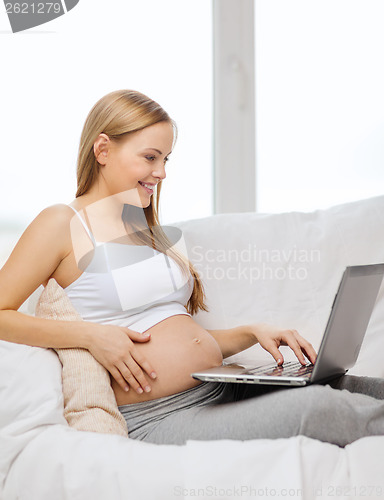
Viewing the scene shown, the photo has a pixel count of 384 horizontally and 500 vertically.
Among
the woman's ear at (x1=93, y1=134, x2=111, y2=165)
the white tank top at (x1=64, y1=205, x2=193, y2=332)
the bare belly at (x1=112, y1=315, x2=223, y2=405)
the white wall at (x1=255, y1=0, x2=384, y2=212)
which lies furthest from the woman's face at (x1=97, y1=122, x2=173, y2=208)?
the white wall at (x1=255, y1=0, x2=384, y2=212)

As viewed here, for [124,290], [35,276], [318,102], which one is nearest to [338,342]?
[124,290]

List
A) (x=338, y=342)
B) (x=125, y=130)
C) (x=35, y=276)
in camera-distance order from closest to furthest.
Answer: (x=338, y=342) → (x=35, y=276) → (x=125, y=130)

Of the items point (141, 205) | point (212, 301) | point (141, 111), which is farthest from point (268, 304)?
point (141, 111)

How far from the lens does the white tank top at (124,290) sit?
1119 mm

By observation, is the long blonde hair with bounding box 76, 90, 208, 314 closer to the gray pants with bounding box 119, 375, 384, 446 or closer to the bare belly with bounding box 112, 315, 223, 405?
the bare belly with bounding box 112, 315, 223, 405

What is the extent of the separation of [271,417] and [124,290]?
1.34 feet

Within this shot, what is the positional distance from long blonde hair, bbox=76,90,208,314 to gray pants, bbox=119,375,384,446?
36 cm

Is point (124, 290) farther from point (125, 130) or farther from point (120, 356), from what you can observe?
point (125, 130)

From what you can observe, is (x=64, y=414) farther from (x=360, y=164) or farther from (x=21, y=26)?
(x=360, y=164)

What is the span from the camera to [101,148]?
1253 mm

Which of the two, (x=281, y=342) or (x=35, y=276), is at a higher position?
(x=35, y=276)

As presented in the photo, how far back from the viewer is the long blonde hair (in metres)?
1.23

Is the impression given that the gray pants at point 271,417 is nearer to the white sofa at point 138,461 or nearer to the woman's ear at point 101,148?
the white sofa at point 138,461

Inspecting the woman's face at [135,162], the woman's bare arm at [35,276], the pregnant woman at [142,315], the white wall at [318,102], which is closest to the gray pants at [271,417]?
the pregnant woman at [142,315]
